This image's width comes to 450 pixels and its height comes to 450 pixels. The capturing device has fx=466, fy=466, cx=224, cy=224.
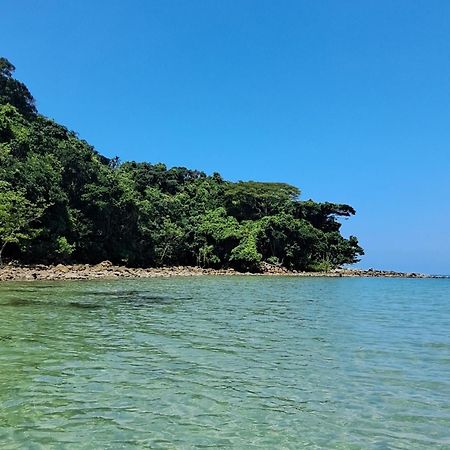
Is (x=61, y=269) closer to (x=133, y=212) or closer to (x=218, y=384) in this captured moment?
(x=133, y=212)

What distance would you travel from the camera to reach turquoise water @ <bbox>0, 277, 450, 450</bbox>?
5.60 meters

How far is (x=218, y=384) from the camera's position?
780 cm

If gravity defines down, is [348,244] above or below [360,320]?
above

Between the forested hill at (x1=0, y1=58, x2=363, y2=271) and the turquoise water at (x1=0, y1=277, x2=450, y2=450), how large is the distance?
2718 cm

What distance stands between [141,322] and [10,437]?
31.7ft

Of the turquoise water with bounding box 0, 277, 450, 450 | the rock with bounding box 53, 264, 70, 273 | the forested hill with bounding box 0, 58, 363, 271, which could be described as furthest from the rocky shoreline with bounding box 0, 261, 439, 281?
the turquoise water with bounding box 0, 277, 450, 450

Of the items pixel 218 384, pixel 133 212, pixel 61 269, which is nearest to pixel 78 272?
pixel 61 269

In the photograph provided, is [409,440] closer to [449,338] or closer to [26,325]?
[449,338]

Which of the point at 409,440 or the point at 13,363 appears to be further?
the point at 13,363

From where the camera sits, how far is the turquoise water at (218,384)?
5602mm

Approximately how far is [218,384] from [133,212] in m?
49.6

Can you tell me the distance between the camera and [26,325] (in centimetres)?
1319

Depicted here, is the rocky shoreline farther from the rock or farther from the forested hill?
the forested hill

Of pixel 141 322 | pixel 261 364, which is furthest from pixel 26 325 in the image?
pixel 261 364
